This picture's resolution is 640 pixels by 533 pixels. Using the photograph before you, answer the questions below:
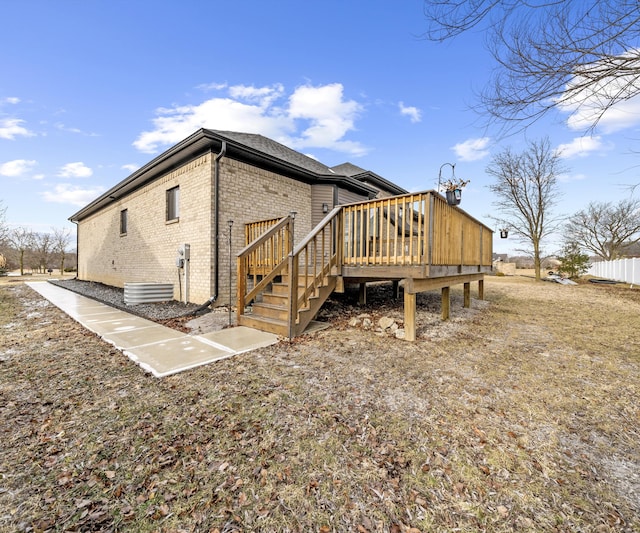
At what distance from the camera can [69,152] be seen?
12945 millimetres

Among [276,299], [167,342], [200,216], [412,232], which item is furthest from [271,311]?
[200,216]

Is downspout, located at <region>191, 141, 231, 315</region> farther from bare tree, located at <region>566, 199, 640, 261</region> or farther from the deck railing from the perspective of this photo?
bare tree, located at <region>566, 199, 640, 261</region>

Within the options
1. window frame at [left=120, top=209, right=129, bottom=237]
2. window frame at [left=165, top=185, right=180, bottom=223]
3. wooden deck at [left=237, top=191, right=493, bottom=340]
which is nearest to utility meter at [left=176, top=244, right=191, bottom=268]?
window frame at [left=165, top=185, right=180, bottom=223]

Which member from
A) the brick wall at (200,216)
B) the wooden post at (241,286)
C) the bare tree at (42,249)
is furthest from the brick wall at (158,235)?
the bare tree at (42,249)

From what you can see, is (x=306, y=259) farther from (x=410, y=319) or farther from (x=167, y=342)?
(x=167, y=342)

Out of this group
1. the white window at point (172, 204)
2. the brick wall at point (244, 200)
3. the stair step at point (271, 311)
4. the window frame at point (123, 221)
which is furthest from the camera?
the window frame at point (123, 221)

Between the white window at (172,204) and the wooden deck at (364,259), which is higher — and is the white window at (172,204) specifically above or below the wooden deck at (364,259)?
above

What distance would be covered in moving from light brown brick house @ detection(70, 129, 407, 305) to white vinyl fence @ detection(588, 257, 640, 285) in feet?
52.7

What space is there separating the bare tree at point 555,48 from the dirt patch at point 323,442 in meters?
3.24

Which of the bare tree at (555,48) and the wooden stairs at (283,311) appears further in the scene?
the wooden stairs at (283,311)

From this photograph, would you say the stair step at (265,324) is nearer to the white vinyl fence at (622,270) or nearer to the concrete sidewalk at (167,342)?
the concrete sidewalk at (167,342)

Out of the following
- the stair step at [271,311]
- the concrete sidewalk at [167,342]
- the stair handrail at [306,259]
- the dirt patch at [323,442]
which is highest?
the stair handrail at [306,259]

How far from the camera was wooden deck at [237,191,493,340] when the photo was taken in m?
4.64

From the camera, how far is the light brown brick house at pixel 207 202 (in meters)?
7.00
